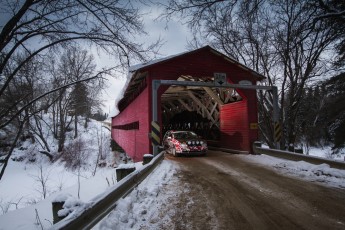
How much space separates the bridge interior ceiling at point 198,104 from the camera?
15778mm

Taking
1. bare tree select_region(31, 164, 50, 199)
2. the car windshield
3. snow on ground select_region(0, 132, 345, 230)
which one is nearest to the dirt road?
snow on ground select_region(0, 132, 345, 230)

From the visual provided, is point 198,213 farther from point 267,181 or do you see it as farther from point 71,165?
point 71,165

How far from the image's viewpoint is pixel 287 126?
57.4 ft

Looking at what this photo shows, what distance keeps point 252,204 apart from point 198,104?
14300 millimetres

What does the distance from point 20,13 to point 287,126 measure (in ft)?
54.3

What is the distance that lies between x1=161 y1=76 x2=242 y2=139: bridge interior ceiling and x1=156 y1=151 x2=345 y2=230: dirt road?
903 centimetres

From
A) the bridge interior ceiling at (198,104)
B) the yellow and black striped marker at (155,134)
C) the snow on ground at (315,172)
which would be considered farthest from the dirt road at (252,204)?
the bridge interior ceiling at (198,104)

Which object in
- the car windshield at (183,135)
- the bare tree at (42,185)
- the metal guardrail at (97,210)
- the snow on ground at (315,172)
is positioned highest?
the car windshield at (183,135)

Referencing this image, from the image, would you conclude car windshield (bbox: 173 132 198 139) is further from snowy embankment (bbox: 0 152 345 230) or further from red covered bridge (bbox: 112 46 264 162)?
snowy embankment (bbox: 0 152 345 230)

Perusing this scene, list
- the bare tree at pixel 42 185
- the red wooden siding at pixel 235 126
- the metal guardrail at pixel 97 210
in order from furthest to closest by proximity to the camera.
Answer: the red wooden siding at pixel 235 126
the bare tree at pixel 42 185
the metal guardrail at pixel 97 210

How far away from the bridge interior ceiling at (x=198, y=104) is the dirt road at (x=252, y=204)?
9026 millimetres

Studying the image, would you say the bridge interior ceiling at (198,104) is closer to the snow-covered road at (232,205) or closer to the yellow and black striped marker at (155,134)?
the yellow and black striped marker at (155,134)

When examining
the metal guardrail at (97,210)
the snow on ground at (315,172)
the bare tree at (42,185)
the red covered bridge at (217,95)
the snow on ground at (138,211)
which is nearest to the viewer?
the metal guardrail at (97,210)

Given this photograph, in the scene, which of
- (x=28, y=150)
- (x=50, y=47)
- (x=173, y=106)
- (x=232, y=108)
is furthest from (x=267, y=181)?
(x=28, y=150)
